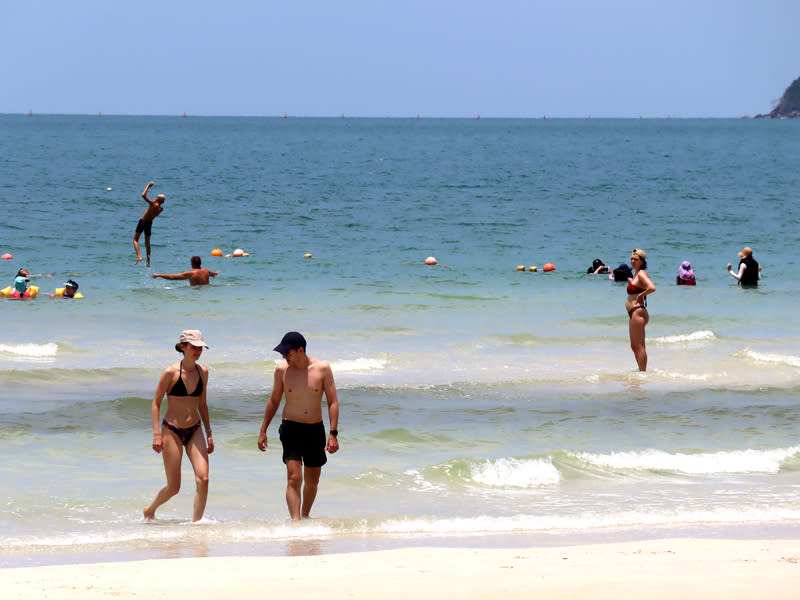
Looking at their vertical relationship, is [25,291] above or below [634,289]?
below

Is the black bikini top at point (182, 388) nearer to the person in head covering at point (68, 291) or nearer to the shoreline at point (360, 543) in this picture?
the shoreline at point (360, 543)

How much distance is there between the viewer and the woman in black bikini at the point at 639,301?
1533 centimetres

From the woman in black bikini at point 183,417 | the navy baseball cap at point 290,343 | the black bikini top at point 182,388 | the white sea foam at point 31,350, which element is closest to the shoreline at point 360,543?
the woman in black bikini at point 183,417

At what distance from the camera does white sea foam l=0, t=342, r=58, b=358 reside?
18172 millimetres

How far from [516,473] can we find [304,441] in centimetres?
305

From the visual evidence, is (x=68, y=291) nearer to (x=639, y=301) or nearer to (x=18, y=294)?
(x=18, y=294)

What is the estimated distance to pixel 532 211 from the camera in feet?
159

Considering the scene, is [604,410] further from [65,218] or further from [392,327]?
[65,218]

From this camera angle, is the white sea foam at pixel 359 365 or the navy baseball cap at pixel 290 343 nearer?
the navy baseball cap at pixel 290 343

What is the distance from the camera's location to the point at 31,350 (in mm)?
18375

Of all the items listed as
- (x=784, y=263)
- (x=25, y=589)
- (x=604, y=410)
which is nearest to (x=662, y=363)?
(x=604, y=410)

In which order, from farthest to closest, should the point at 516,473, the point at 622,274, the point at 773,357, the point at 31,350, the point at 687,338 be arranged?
the point at 622,274 < the point at 687,338 < the point at 31,350 < the point at 773,357 < the point at 516,473

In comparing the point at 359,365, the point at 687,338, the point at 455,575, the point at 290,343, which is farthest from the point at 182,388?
the point at 687,338

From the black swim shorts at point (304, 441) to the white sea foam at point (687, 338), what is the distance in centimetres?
1192
